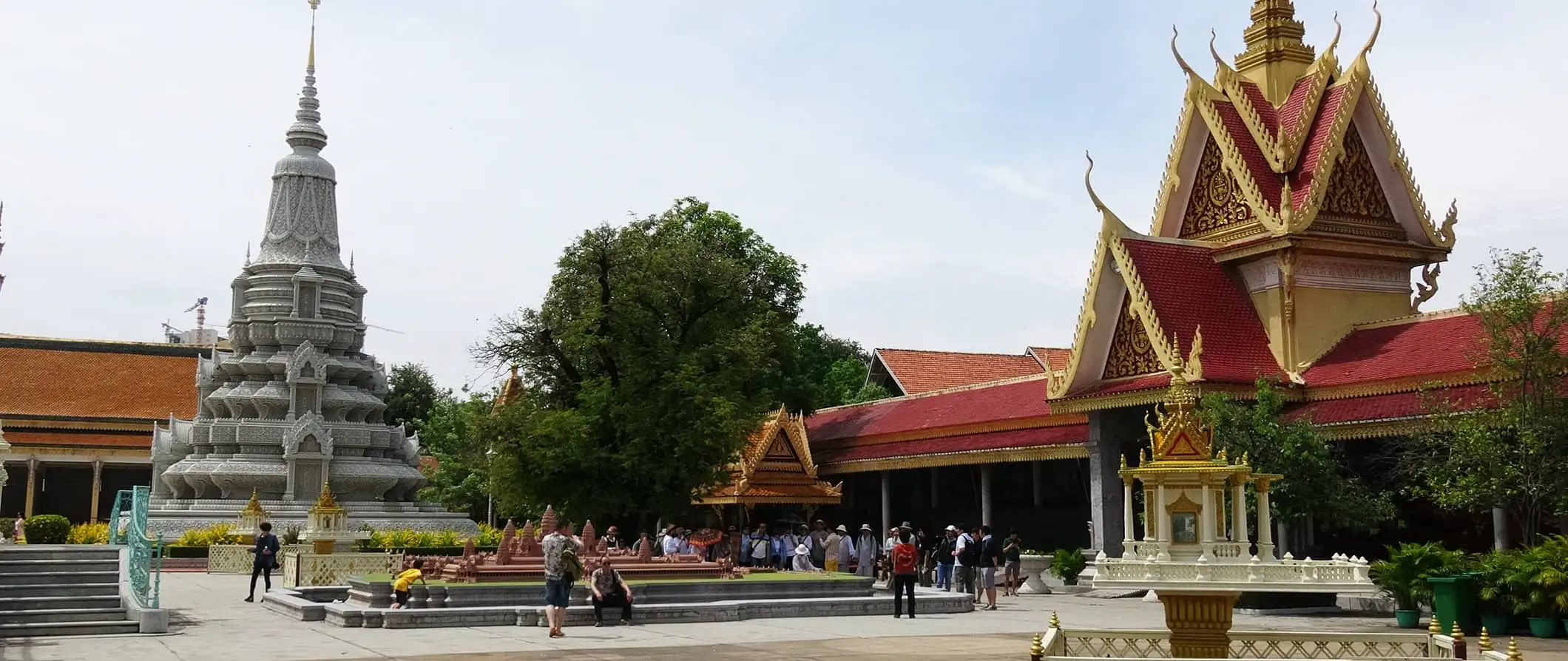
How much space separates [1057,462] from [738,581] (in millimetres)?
14276

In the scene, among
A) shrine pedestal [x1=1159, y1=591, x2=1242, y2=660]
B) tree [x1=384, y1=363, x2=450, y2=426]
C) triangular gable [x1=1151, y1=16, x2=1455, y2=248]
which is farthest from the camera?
tree [x1=384, y1=363, x2=450, y2=426]

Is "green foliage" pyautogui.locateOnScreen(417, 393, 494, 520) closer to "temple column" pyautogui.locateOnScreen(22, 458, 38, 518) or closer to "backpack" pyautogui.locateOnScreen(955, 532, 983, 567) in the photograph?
"temple column" pyautogui.locateOnScreen(22, 458, 38, 518)

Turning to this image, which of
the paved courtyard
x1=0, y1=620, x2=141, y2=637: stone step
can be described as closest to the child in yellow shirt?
the paved courtyard

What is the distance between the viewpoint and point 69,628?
1745 cm

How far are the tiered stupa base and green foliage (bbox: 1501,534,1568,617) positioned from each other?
92.2 feet

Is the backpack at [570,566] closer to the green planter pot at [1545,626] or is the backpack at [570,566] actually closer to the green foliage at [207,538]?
the green planter pot at [1545,626]

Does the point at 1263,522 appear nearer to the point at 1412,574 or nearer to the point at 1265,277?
the point at 1412,574

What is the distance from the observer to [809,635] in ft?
54.1

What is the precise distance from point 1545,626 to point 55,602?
1707cm

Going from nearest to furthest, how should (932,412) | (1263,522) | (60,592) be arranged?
1. (1263,522)
2. (60,592)
3. (932,412)

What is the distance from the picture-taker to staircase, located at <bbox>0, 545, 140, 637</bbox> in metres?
17.5

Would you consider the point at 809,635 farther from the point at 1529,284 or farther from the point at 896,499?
the point at 896,499

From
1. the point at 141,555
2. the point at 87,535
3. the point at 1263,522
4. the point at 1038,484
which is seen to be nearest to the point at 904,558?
the point at 1263,522

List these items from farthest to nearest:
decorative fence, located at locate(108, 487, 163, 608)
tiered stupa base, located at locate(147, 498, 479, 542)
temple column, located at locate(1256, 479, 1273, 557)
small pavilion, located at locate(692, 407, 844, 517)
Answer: tiered stupa base, located at locate(147, 498, 479, 542), small pavilion, located at locate(692, 407, 844, 517), decorative fence, located at locate(108, 487, 163, 608), temple column, located at locate(1256, 479, 1273, 557)
